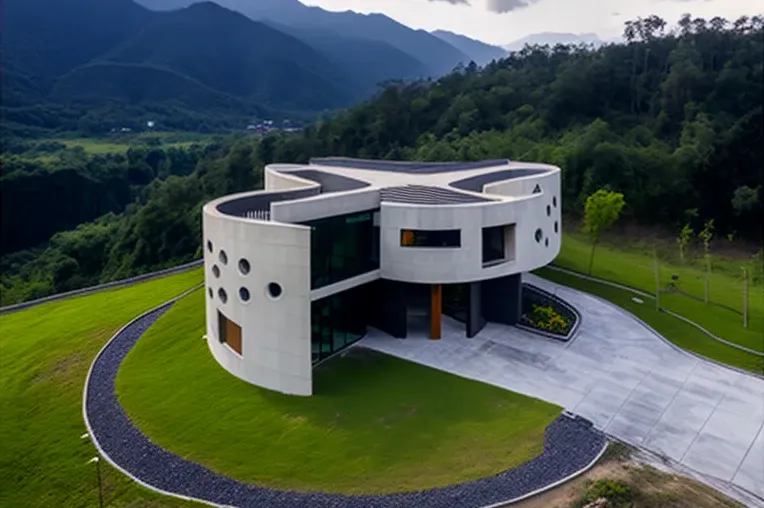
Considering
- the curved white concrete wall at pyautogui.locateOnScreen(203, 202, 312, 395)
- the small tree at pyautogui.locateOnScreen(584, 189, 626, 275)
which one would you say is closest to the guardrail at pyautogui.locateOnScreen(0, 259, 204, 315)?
the curved white concrete wall at pyautogui.locateOnScreen(203, 202, 312, 395)

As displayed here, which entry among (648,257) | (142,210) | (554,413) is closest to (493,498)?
(554,413)

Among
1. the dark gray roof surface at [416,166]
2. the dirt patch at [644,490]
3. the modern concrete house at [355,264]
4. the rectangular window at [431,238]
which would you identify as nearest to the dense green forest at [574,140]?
the dark gray roof surface at [416,166]

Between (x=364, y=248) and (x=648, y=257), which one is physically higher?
(x=364, y=248)

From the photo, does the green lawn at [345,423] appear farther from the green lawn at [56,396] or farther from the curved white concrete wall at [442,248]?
the curved white concrete wall at [442,248]

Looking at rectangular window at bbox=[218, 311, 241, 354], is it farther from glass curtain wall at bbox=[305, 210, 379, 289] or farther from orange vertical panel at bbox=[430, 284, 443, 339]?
orange vertical panel at bbox=[430, 284, 443, 339]

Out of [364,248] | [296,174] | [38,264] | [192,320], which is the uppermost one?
[296,174]

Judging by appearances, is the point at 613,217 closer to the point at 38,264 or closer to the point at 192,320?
the point at 192,320

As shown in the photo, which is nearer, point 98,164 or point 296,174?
point 296,174
